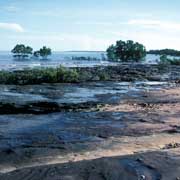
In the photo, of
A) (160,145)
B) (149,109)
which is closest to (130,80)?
(149,109)

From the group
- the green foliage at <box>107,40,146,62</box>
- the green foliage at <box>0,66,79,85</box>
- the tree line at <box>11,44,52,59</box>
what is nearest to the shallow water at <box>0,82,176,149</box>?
the green foliage at <box>0,66,79,85</box>

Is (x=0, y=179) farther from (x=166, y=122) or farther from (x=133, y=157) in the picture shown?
(x=166, y=122)

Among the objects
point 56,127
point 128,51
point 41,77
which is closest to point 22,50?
point 128,51

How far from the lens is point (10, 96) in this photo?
25344 mm

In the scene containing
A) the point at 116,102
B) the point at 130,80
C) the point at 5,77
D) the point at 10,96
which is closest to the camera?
the point at 116,102

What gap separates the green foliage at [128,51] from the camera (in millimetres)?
80938

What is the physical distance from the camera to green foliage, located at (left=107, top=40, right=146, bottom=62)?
8094cm

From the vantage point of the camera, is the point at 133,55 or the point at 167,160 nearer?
the point at 167,160

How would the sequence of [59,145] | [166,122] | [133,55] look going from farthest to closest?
1. [133,55]
2. [166,122]
3. [59,145]

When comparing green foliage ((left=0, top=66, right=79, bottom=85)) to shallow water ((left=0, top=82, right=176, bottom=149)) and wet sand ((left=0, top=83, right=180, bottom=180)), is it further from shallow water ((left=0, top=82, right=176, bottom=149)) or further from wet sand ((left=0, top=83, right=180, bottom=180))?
wet sand ((left=0, top=83, right=180, bottom=180))

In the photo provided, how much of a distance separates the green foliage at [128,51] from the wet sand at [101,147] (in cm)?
5999

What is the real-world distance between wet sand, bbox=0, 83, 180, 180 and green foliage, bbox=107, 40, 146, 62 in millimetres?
59993

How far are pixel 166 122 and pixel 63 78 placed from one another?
2029 centimetres

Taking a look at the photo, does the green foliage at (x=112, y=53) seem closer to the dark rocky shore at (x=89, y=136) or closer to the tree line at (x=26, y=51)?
the tree line at (x=26, y=51)
